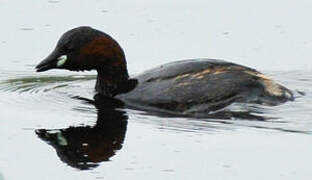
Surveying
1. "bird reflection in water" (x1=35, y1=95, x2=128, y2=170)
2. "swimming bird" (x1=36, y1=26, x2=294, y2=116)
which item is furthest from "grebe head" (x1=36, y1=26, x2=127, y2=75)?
"bird reflection in water" (x1=35, y1=95, x2=128, y2=170)

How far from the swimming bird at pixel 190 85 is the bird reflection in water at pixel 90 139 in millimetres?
446

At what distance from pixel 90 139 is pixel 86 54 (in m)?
2.08

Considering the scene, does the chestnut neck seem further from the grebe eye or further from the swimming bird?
the grebe eye

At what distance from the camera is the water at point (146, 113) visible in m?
12.0

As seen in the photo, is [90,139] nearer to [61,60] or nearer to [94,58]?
[61,60]

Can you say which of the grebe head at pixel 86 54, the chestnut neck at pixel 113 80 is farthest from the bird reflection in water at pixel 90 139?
the grebe head at pixel 86 54

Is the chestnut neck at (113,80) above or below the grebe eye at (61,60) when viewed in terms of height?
below

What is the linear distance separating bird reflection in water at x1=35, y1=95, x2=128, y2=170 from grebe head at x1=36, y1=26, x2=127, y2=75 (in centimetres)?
83

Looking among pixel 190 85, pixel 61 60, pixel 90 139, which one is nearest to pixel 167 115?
pixel 190 85

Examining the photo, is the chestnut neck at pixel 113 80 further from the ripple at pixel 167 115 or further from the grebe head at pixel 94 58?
the ripple at pixel 167 115

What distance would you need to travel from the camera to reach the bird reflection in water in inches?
487

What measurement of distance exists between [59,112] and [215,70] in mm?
1724

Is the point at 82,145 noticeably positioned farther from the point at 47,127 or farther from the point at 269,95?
the point at 269,95

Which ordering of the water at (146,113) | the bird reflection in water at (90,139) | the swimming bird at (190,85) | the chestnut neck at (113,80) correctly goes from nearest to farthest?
1. the water at (146,113)
2. the bird reflection in water at (90,139)
3. the swimming bird at (190,85)
4. the chestnut neck at (113,80)
